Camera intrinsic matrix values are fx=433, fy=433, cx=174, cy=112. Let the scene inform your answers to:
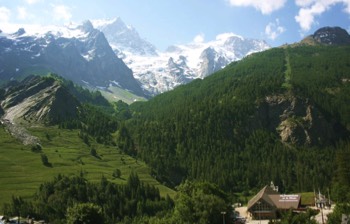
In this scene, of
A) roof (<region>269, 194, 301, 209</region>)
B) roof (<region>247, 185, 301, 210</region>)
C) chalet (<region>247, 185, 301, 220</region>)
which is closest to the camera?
chalet (<region>247, 185, 301, 220</region>)

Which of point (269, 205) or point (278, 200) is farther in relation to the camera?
point (278, 200)

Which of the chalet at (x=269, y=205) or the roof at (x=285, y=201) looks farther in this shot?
the roof at (x=285, y=201)

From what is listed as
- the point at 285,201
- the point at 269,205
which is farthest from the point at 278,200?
the point at 269,205

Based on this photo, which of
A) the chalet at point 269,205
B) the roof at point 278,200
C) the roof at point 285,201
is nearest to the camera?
the chalet at point 269,205

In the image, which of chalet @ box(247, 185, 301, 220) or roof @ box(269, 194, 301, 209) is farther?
roof @ box(269, 194, 301, 209)

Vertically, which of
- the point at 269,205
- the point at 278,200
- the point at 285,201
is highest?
the point at 278,200

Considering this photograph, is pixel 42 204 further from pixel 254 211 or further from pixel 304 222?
pixel 304 222

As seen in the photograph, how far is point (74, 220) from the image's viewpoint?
121 metres

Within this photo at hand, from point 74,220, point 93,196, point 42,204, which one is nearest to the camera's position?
point 74,220

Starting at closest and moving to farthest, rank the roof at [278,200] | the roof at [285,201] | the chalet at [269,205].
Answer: the chalet at [269,205] < the roof at [278,200] < the roof at [285,201]

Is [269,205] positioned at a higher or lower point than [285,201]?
lower

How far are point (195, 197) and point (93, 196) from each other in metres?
76.3

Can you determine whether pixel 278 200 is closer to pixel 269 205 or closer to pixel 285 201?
pixel 285 201

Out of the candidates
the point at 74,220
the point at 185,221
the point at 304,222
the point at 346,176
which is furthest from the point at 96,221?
the point at 346,176
